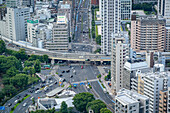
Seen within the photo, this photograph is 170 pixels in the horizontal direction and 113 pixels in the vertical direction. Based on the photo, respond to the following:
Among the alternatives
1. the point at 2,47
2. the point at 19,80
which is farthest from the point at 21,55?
the point at 19,80

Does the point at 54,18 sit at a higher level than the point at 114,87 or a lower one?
higher

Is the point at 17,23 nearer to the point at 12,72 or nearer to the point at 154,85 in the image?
the point at 12,72

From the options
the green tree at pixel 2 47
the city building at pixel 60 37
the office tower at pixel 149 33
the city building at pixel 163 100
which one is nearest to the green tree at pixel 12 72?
the green tree at pixel 2 47

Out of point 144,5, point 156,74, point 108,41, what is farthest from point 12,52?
point 144,5

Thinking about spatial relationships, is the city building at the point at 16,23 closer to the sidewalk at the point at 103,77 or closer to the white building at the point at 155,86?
the sidewalk at the point at 103,77

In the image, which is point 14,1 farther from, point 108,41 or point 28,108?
point 28,108
